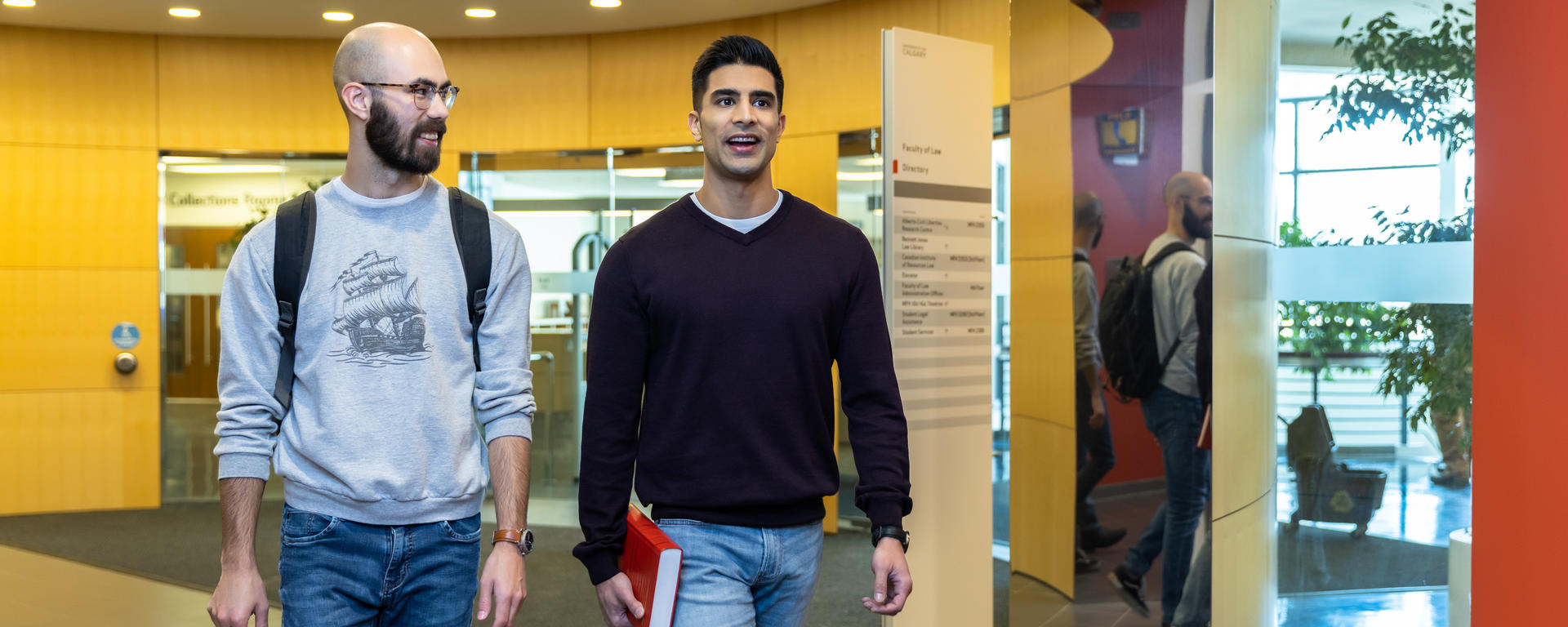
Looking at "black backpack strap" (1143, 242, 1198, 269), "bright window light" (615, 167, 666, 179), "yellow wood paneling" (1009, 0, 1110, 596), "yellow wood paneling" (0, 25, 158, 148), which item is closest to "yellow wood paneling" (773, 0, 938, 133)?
"bright window light" (615, 167, 666, 179)

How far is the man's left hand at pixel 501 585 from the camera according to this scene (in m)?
1.82

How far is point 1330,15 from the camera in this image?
3508 millimetres

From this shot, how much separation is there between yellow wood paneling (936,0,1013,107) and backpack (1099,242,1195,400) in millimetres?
3027

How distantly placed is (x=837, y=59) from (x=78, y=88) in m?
5.50

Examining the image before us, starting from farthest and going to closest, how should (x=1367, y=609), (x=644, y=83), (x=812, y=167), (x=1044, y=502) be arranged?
(x=644, y=83)
(x=812, y=167)
(x=1044, y=502)
(x=1367, y=609)

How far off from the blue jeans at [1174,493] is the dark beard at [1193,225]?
47cm

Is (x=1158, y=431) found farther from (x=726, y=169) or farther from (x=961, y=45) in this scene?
(x=726, y=169)

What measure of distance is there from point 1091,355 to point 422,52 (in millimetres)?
2532

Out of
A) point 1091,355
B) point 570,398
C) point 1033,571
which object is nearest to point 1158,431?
point 1091,355

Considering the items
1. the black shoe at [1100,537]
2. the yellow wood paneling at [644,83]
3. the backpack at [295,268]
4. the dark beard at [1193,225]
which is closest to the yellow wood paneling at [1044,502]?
the black shoe at [1100,537]

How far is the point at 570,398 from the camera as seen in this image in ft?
27.2

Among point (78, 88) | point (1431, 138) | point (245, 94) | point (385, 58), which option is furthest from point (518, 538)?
point (78, 88)

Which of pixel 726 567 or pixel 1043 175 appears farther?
pixel 1043 175

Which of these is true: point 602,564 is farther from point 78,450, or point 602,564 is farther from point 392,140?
point 78,450
